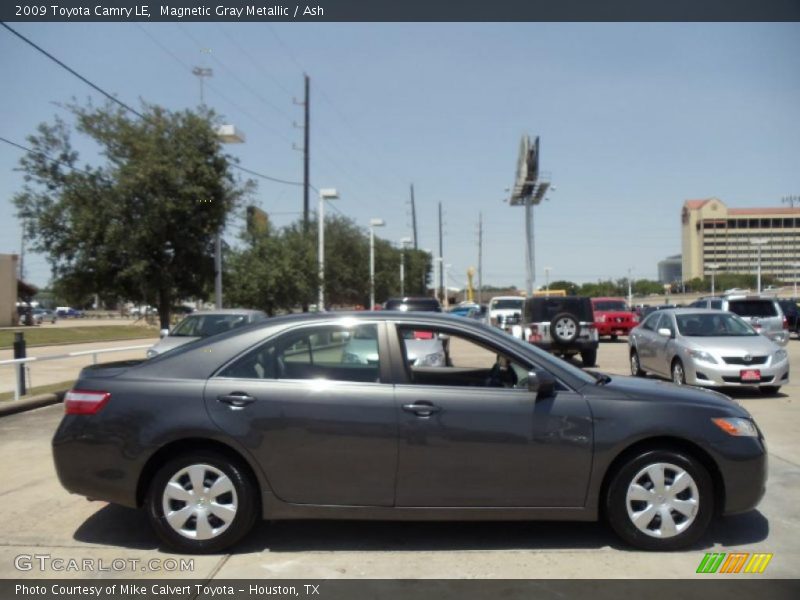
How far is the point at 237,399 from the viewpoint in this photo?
15.9ft

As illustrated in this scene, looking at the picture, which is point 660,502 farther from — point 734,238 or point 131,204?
point 734,238

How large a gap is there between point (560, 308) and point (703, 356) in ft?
23.9

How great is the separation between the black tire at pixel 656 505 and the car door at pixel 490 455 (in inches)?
10.3

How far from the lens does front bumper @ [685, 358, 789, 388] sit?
448 inches

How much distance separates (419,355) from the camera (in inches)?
239

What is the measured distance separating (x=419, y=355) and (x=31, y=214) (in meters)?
13.3

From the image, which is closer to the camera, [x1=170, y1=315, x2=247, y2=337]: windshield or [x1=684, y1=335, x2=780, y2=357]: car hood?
[x1=684, y1=335, x2=780, y2=357]: car hood

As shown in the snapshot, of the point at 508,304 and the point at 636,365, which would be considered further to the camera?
the point at 508,304

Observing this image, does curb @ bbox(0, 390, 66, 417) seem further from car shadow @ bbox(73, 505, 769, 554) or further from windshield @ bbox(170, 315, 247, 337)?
car shadow @ bbox(73, 505, 769, 554)

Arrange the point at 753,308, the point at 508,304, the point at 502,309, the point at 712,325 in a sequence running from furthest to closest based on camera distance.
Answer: the point at 508,304 → the point at 502,309 → the point at 753,308 → the point at 712,325

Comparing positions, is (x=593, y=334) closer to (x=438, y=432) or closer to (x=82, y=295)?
(x=82, y=295)

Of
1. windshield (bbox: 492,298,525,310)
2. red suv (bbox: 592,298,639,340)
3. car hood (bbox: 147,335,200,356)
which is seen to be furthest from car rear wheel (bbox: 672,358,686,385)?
windshield (bbox: 492,298,525,310)

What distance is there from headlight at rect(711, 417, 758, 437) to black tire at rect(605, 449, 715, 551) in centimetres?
35
